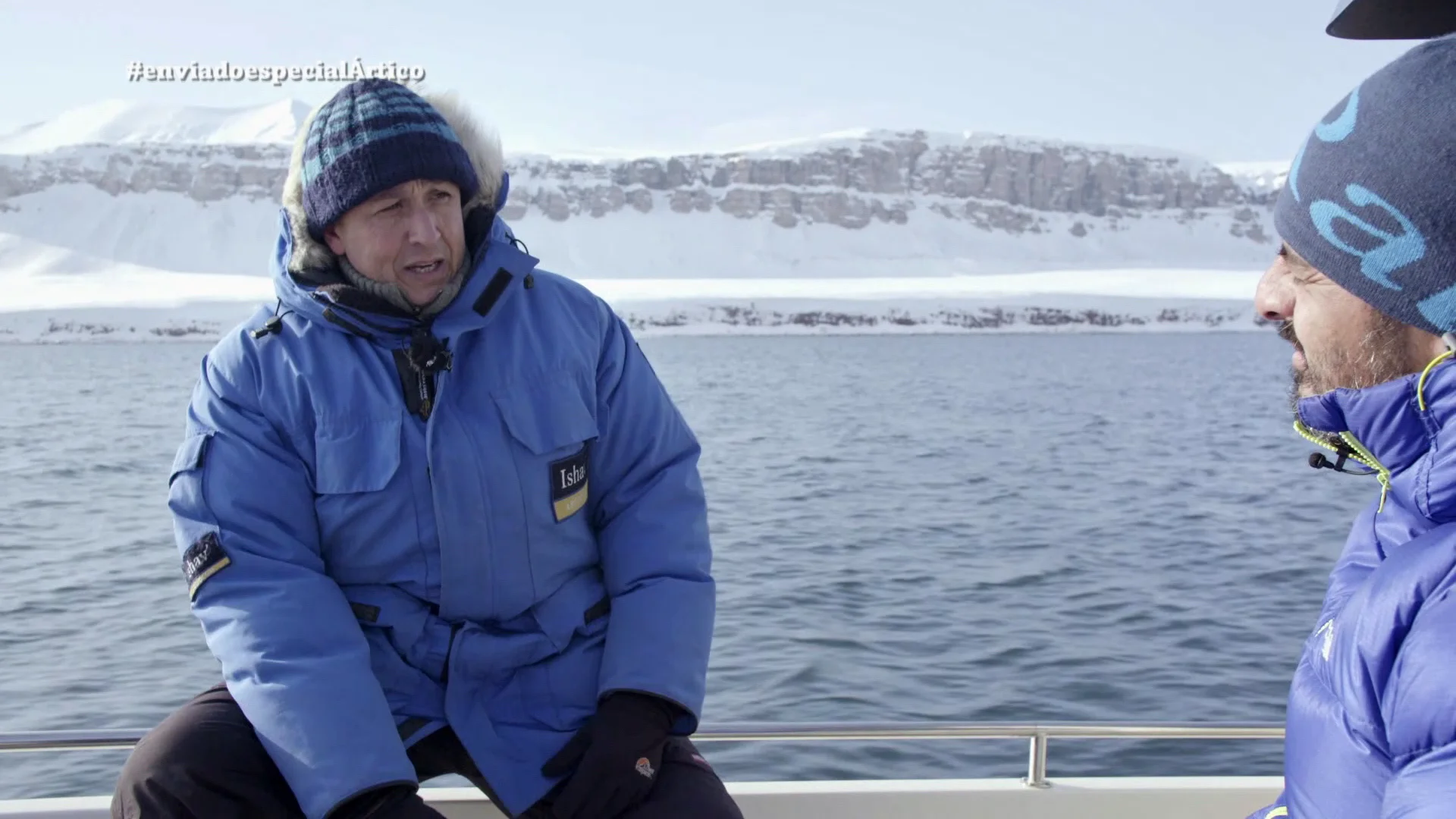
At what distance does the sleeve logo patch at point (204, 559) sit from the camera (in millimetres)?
1458

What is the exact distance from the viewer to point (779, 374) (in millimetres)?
32875

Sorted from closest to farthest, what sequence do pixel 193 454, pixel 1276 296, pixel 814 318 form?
pixel 1276 296
pixel 193 454
pixel 814 318

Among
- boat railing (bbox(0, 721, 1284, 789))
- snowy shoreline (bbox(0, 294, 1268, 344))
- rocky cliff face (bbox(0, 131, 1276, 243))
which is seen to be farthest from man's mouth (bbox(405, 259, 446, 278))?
rocky cliff face (bbox(0, 131, 1276, 243))

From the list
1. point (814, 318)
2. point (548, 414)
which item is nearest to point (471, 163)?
point (548, 414)

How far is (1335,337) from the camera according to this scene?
1.07m

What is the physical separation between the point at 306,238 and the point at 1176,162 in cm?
14647

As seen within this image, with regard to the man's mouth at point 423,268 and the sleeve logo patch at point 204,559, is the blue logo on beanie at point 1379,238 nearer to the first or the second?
the man's mouth at point 423,268

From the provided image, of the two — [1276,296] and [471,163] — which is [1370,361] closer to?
[1276,296]

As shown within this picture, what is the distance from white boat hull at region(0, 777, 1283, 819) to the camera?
1905 mm

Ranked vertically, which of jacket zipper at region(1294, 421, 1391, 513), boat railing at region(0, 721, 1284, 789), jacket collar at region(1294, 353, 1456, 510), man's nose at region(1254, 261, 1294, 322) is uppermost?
man's nose at region(1254, 261, 1294, 322)

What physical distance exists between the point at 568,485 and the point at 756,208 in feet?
405

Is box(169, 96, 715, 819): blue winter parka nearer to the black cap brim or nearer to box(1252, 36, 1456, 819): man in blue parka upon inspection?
box(1252, 36, 1456, 819): man in blue parka

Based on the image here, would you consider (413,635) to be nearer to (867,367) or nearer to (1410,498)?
(1410,498)

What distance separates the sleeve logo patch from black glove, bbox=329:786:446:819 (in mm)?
311
